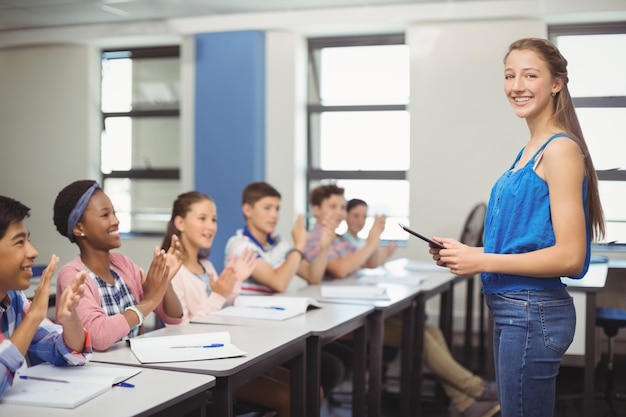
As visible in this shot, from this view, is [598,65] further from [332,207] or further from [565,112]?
[565,112]

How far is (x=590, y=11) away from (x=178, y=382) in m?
4.64

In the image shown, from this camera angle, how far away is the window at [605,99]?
5.62 metres

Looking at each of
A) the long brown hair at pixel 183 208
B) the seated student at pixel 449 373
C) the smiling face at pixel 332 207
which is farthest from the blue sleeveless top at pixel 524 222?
the smiling face at pixel 332 207

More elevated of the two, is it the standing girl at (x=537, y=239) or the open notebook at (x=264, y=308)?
the standing girl at (x=537, y=239)

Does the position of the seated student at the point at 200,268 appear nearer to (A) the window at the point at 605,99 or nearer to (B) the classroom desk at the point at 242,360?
(B) the classroom desk at the point at 242,360

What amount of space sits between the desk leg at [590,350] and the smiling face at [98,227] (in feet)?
7.67

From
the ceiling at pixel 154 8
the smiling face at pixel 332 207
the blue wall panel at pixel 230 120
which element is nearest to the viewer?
the smiling face at pixel 332 207

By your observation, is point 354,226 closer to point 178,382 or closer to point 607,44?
point 607,44

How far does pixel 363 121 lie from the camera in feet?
20.8

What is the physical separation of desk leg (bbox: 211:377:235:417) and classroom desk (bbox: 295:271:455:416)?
1.28 m

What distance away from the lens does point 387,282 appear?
157 inches

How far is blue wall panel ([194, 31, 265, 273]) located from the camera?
242 inches

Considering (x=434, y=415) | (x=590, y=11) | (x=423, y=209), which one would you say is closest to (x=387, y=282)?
(x=434, y=415)

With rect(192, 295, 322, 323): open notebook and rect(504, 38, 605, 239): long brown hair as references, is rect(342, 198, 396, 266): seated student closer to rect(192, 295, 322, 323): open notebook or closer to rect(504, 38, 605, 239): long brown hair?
rect(192, 295, 322, 323): open notebook
